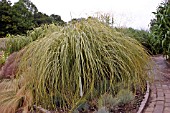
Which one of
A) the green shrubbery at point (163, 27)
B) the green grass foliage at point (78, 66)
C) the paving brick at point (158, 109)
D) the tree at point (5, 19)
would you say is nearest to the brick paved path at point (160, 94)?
the paving brick at point (158, 109)

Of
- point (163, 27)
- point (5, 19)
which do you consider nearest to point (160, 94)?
point (163, 27)

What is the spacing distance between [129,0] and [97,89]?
3.81m

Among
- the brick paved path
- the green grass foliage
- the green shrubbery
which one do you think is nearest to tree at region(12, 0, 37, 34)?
the green shrubbery

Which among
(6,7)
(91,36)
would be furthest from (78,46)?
(6,7)

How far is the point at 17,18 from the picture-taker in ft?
50.7

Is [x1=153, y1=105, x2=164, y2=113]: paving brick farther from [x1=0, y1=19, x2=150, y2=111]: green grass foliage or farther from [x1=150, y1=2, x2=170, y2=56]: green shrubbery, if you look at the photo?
[x1=150, y1=2, x2=170, y2=56]: green shrubbery

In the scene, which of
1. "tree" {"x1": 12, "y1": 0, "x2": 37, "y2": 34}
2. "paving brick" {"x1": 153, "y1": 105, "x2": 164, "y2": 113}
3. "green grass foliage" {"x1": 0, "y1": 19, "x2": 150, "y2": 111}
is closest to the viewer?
"paving brick" {"x1": 153, "y1": 105, "x2": 164, "y2": 113}

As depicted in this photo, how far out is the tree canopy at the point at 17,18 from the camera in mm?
15171

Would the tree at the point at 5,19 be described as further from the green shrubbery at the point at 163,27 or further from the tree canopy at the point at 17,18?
the green shrubbery at the point at 163,27

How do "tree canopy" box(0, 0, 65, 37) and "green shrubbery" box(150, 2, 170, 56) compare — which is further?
"tree canopy" box(0, 0, 65, 37)

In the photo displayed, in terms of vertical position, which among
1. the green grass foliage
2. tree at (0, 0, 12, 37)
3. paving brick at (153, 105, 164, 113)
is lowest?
paving brick at (153, 105, 164, 113)

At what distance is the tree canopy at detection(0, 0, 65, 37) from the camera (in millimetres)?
15171

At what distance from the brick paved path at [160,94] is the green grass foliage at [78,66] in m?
0.26

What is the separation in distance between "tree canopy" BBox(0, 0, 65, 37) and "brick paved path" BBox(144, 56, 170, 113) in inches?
457
